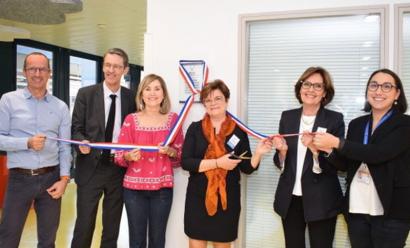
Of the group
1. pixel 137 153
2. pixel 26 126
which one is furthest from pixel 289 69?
pixel 26 126

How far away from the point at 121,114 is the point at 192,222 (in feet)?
3.33

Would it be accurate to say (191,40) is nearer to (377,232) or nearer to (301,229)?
(301,229)

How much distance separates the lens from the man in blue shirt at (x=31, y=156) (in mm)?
2637

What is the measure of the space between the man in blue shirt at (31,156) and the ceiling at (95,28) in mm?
3179

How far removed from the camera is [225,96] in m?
2.64

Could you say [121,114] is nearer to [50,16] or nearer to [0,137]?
[0,137]

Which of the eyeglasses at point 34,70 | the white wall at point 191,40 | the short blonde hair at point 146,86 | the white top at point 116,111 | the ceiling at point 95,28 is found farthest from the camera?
the ceiling at point 95,28

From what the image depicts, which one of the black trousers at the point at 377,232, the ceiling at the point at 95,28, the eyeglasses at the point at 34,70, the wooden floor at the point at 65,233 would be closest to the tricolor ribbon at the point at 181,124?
the eyeglasses at the point at 34,70

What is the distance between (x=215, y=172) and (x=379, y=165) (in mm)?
1015

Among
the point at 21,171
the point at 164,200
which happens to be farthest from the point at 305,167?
the point at 21,171

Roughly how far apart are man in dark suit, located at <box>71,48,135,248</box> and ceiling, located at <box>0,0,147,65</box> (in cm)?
299

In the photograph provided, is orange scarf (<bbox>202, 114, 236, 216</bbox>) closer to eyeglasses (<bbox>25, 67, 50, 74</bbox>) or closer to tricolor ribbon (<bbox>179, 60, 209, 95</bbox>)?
tricolor ribbon (<bbox>179, 60, 209, 95</bbox>)

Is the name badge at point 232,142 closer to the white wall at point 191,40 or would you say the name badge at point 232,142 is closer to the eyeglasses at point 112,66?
the white wall at point 191,40

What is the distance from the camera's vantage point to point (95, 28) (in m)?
7.37
